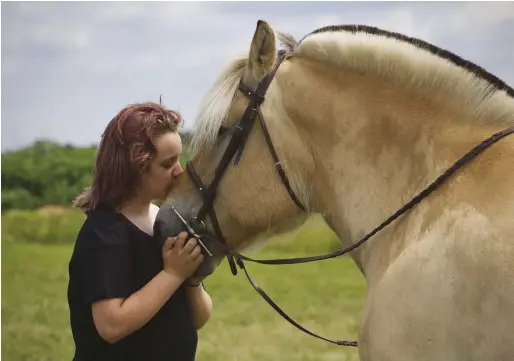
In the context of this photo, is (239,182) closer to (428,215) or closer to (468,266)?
(428,215)

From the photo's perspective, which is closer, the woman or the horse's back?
the horse's back

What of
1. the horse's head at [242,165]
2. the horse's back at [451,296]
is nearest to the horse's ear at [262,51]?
the horse's head at [242,165]

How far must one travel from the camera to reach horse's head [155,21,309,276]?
58.6 inches

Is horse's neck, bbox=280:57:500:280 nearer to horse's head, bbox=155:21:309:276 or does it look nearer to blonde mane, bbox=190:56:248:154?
horse's head, bbox=155:21:309:276

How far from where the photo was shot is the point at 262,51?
1467 mm

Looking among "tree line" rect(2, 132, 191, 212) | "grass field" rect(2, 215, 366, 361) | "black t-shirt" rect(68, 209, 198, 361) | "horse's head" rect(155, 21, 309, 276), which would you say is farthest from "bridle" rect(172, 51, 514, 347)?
"tree line" rect(2, 132, 191, 212)

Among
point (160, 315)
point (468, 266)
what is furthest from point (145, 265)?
point (468, 266)

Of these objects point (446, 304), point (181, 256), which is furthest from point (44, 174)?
point (446, 304)

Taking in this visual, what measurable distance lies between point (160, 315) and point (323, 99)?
26.8 inches

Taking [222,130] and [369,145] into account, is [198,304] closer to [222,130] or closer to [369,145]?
[222,130]

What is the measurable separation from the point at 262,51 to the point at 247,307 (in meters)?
2.42

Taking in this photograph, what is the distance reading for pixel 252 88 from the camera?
1503 mm

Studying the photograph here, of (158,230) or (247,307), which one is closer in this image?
(158,230)

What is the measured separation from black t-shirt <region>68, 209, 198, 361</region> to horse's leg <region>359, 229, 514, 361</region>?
53cm
